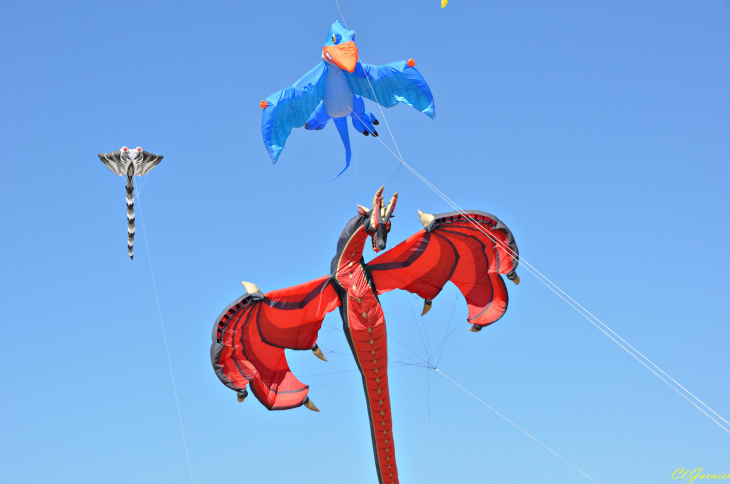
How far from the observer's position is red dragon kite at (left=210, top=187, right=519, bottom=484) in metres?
17.0

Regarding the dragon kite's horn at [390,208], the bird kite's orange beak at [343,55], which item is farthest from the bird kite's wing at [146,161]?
the dragon kite's horn at [390,208]

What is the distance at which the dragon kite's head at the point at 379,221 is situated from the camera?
16562 mm

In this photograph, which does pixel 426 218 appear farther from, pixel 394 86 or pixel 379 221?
pixel 394 86

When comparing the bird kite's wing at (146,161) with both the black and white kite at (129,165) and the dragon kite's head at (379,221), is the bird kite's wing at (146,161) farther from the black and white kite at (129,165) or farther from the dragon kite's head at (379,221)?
the dragon kite's head at (379,221)

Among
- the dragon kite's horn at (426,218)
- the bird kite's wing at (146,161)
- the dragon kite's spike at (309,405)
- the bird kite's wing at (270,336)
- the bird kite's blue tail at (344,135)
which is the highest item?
the bird kite's wing at (146,161)

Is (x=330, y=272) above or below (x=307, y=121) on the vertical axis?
below

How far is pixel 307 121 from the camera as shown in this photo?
1836cm

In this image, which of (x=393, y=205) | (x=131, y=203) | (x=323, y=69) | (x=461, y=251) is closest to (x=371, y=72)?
(x=323, y=69)

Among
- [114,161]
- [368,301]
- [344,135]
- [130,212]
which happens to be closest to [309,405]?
[368,301]

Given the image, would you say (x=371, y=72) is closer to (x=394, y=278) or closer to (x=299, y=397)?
(x=394, y=278)

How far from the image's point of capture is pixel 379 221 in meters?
16.5

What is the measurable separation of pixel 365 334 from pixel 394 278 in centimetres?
151

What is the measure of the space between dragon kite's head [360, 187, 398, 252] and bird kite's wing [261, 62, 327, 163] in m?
2.65

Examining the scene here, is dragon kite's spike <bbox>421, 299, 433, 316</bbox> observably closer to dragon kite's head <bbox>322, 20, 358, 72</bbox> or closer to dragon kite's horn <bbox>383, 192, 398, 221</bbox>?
dragon kite's horn <bbox>383, 192, 398, 221</bbox>
